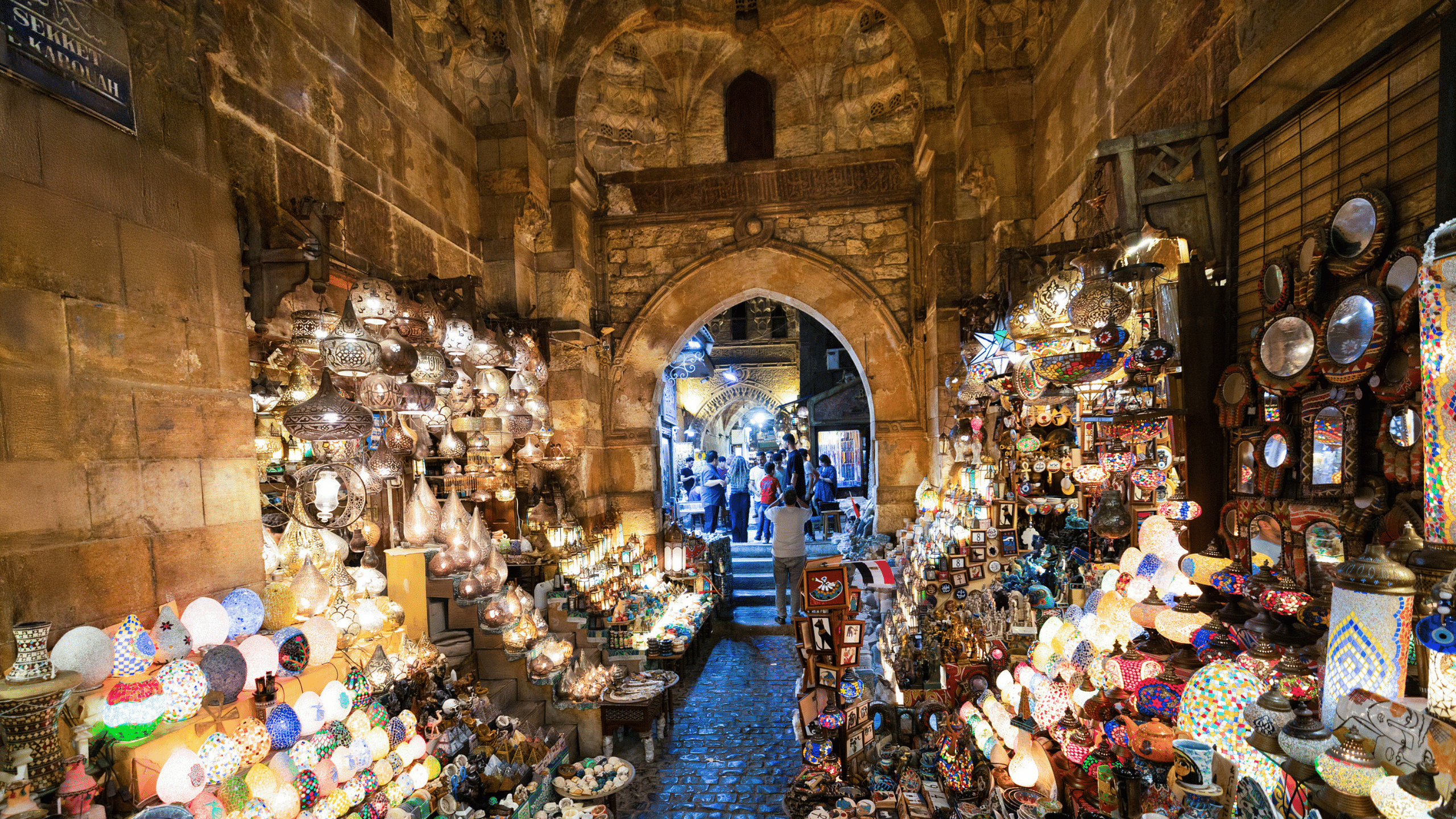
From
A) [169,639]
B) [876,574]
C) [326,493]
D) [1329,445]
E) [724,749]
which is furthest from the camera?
[876,574]

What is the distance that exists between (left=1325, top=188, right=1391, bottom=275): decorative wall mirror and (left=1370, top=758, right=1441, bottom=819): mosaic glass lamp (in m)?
1.33

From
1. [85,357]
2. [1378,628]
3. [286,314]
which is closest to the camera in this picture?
[1378,628]

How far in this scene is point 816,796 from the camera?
3262 millimetres

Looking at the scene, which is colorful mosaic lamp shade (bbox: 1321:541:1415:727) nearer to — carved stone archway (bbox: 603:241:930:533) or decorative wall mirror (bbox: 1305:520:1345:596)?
decorative wall mirror (bbox: 1305:520:1345:596)

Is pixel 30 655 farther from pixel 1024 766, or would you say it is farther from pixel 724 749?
pixel 724 749

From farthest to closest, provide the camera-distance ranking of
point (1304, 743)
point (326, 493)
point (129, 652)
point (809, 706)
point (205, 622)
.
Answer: point (809, 706)
point (326, 493)
point (205, 622)
point (129, 652)
point (1304, 743)

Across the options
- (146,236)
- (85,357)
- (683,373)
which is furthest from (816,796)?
(683,373)

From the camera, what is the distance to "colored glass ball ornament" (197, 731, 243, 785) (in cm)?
206

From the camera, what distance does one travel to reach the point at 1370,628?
4.33 feet

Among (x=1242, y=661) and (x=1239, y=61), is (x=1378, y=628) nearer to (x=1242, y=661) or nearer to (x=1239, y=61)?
(x=1242, y=661)

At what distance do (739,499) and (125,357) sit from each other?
8.70 meters

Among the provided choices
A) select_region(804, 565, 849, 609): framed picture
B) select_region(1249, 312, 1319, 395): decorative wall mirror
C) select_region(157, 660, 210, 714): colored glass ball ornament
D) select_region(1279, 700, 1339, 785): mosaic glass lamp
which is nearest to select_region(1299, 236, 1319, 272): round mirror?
select_region(1249, 312, 1319, 395): decorative wall mirror

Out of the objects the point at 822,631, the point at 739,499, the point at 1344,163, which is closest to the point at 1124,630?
the point at 822,631

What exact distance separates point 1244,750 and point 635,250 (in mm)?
6750
